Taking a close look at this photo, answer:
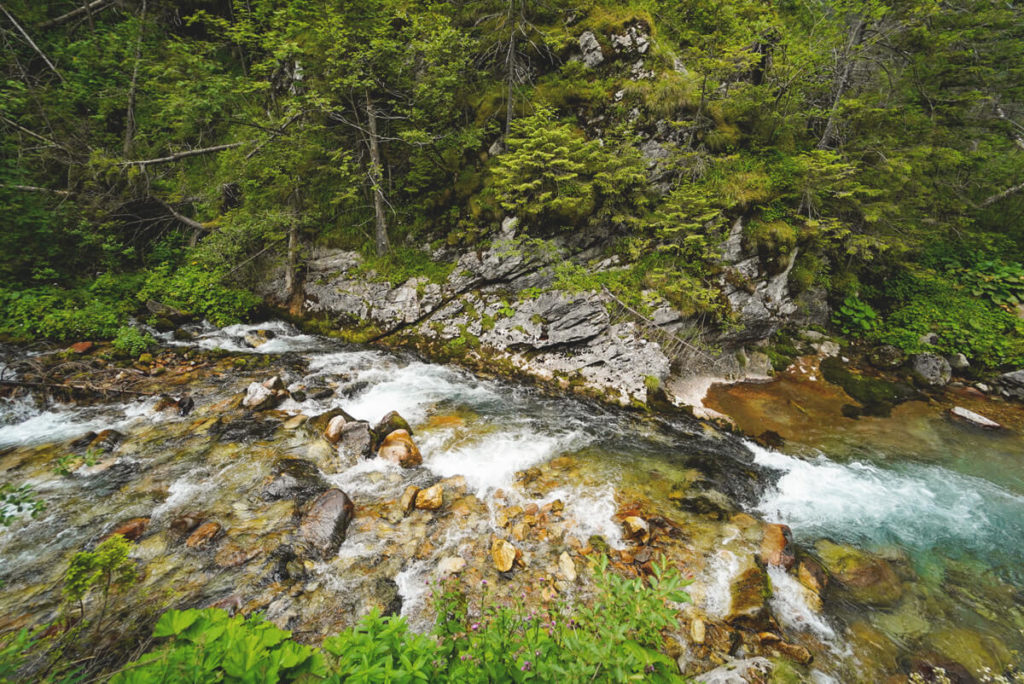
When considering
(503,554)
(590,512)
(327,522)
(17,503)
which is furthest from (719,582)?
(17,503)

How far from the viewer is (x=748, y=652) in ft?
11.7

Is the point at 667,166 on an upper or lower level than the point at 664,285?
upper

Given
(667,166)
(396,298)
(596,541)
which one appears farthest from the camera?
(396,298)

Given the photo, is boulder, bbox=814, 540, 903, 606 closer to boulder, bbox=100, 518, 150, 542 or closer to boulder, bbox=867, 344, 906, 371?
boulder, bbox=867, 344, 906, 371

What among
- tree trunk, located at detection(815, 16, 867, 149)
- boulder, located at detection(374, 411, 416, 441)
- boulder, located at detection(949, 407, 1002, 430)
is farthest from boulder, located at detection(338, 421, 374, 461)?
tree trunk, located at detection(815, 16, 867, 149)

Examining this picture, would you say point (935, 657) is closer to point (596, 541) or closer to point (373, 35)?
point (596, 541)

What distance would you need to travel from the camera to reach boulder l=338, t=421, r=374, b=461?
592 centimetres

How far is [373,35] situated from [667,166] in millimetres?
8700

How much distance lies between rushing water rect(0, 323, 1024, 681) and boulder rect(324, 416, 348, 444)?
0.68 ft

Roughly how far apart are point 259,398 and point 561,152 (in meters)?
8.90

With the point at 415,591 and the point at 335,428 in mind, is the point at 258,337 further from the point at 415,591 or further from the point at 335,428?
the point at 415,591

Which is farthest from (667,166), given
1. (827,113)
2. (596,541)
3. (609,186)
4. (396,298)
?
(596,541)

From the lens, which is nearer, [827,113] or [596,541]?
[596,541]

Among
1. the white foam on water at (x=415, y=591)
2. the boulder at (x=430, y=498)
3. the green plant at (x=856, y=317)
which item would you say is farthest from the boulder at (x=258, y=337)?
the green plant at (x=856, y=317)
